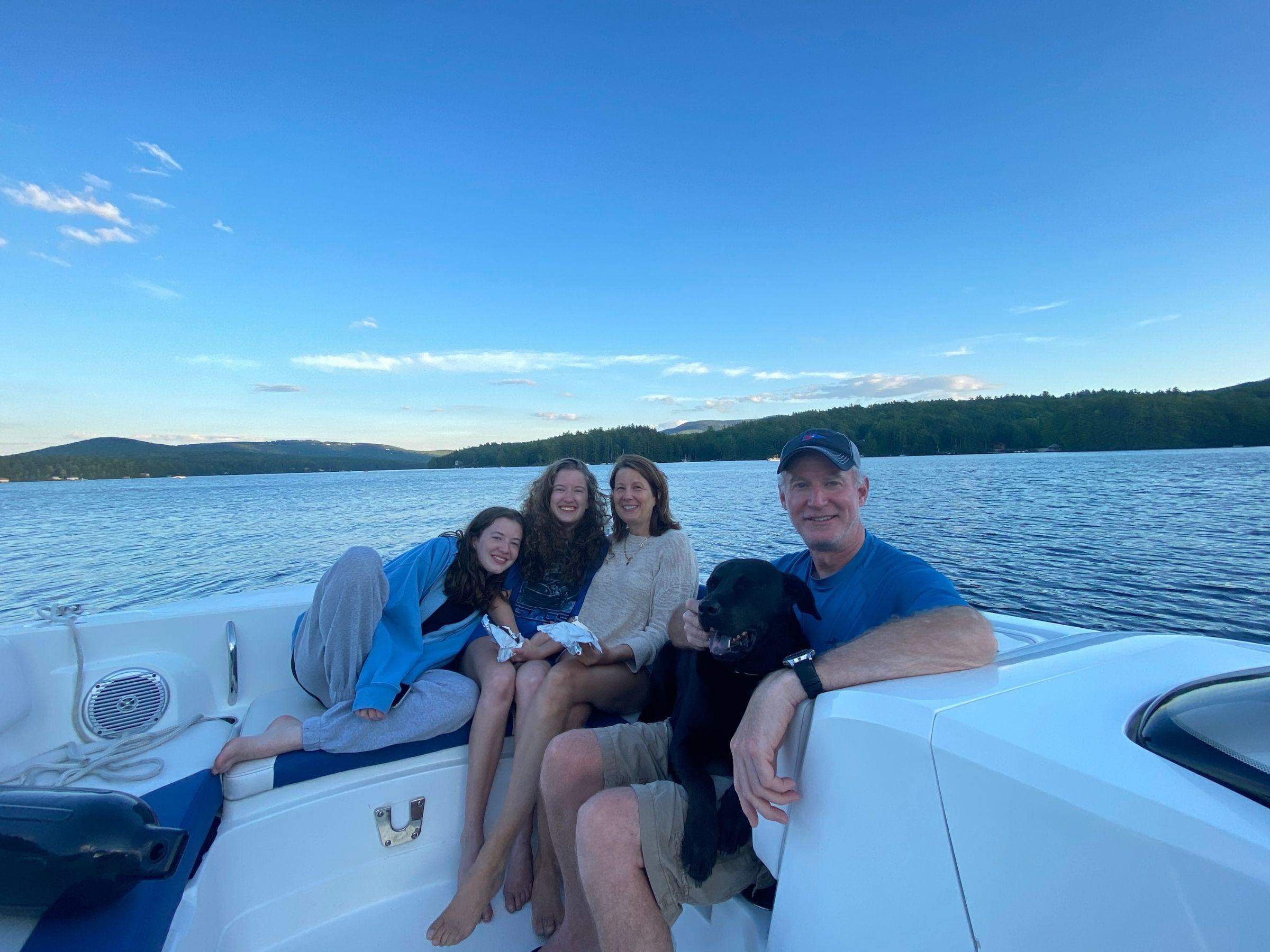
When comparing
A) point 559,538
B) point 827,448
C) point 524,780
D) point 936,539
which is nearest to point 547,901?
point 524,780

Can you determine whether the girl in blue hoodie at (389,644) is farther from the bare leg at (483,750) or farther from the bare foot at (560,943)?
the bare foot at (560,943)

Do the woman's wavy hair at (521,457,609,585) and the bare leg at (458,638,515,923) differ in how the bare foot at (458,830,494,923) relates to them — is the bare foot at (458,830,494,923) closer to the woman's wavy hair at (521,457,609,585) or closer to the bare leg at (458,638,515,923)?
the bare leg at (458,638,515,923)

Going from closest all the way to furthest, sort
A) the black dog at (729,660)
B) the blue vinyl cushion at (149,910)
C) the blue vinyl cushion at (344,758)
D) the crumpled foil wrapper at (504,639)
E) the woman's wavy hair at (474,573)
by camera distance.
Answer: the blue vinyl cushion at (149,910) < the black dog at (729,660) < the blue vinyl cushion at (344,758) < the crumpled foil wrapper at (504,639) < the woman's wavy hair at (474,573)

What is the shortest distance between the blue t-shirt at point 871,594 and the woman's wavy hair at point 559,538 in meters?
1.18

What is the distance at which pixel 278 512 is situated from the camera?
20984 millimetres

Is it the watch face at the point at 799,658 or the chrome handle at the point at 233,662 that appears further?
the chrome handle at the point at 233,662

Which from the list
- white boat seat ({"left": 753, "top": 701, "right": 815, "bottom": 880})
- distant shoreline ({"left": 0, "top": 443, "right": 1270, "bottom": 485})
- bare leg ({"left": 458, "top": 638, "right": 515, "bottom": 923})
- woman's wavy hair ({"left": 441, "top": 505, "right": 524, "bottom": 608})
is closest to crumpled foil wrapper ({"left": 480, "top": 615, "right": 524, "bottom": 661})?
bare leg ({"left": 458, "top": 638, "right": 515, "bottom": 923})

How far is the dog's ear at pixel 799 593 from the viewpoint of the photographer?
1.88 m

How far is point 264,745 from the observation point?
2.05 meters

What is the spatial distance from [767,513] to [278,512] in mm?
17081

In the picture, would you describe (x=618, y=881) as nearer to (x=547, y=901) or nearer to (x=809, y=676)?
(x=547, y=901)

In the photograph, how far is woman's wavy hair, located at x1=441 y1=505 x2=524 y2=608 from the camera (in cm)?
275

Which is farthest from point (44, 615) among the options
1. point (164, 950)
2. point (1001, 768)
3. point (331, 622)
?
point (1001, 768)

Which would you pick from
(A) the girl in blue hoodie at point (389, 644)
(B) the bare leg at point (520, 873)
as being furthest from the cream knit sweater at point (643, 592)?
(B) the bare leg at point (520, 873)
